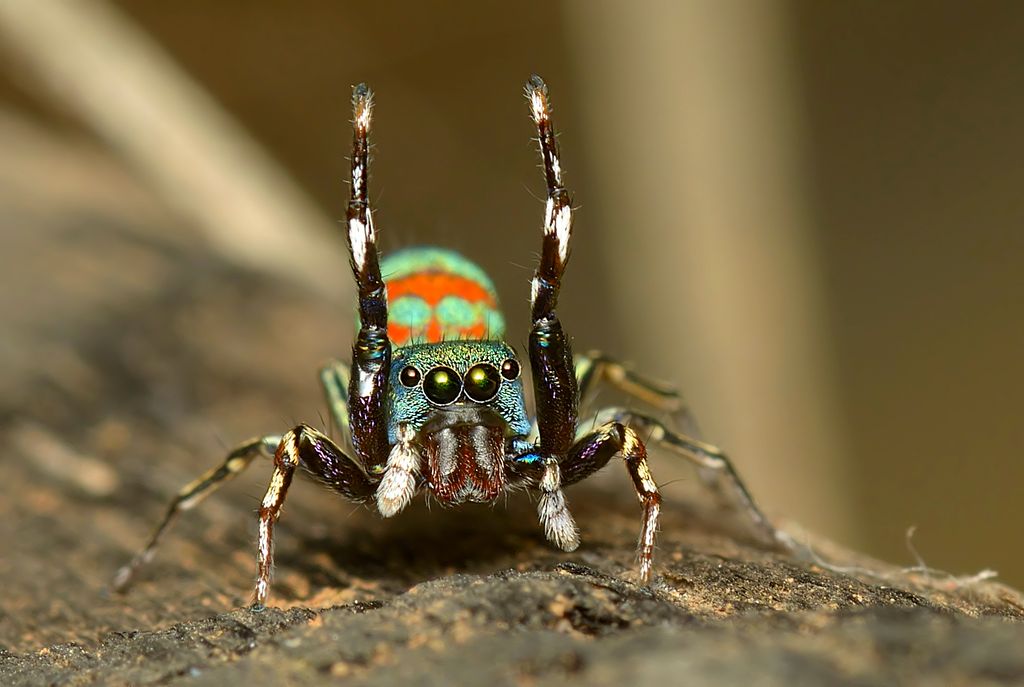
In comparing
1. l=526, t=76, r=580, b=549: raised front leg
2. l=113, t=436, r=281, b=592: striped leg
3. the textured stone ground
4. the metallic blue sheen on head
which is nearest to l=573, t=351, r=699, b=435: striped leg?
the textured stone ground

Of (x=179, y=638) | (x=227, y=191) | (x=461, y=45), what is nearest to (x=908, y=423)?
(x=461, y=45)

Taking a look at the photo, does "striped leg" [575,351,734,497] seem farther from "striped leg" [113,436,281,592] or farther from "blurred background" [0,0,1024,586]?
"blurred background" [0,0,1024,586]

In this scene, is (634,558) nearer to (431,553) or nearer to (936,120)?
(431,553)

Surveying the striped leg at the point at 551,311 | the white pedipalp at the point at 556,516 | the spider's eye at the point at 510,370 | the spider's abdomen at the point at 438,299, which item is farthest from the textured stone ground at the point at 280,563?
the spider's abdomen at the point at 438,299

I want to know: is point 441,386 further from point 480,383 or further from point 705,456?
point 705,456

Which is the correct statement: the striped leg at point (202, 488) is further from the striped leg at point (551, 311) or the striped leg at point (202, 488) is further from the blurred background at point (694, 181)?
the blurred background at point (694, 181)

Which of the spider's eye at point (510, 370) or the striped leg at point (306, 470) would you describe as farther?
the spider's eye at point (510, 370)
